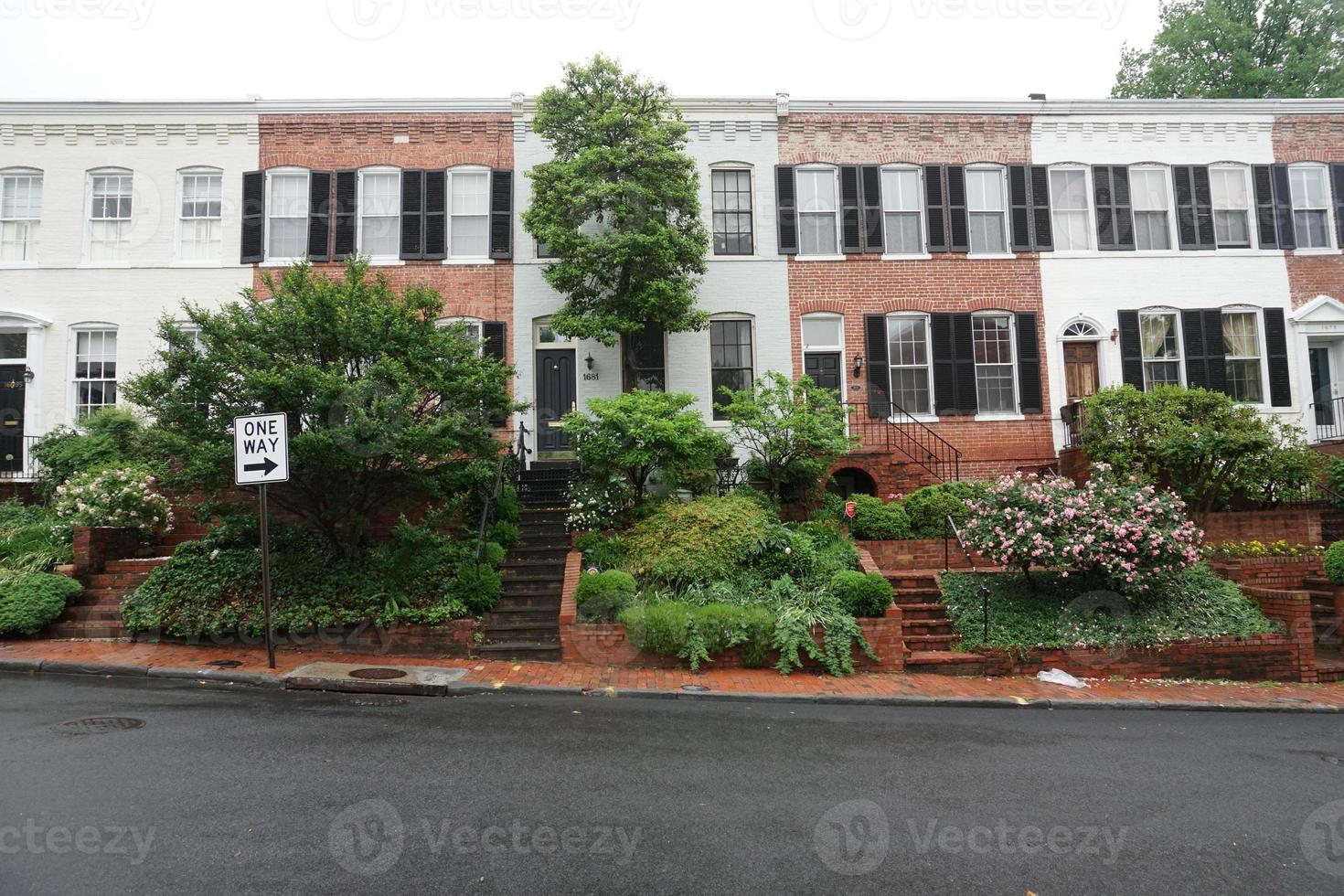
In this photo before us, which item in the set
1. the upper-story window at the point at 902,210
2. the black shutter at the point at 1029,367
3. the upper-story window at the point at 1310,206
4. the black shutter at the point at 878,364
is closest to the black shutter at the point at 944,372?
the black shutter at the point at 878,364

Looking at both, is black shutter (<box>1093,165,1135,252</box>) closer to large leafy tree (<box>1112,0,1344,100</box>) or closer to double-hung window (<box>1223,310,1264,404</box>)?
double-hung window (<box>1223,310,1264,404</box>)

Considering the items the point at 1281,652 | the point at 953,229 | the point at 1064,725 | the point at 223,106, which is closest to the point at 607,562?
the point at 1064,725

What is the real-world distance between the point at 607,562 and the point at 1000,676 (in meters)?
5.30

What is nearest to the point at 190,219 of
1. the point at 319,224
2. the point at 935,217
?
the point at 319,224

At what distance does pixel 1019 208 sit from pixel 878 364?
4.59 meters

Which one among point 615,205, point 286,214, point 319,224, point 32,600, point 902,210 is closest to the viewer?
point 32,600

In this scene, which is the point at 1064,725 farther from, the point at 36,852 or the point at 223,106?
the point at 223,106

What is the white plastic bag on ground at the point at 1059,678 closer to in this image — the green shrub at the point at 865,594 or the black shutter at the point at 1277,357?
the green shrub at the point at 865,594

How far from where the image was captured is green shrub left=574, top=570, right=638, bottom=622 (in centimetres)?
1046

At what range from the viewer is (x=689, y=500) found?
13.8m

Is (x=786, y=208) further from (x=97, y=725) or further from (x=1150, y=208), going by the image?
(x=97, y=725)

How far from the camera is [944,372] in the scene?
17.1 metres

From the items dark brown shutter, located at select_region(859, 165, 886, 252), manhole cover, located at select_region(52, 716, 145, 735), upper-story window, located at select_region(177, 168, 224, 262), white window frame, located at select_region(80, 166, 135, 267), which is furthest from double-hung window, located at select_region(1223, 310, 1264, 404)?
white window frame, located at select_region(80, 166, 135, 267)

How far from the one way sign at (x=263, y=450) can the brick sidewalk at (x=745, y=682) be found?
2190 mm
